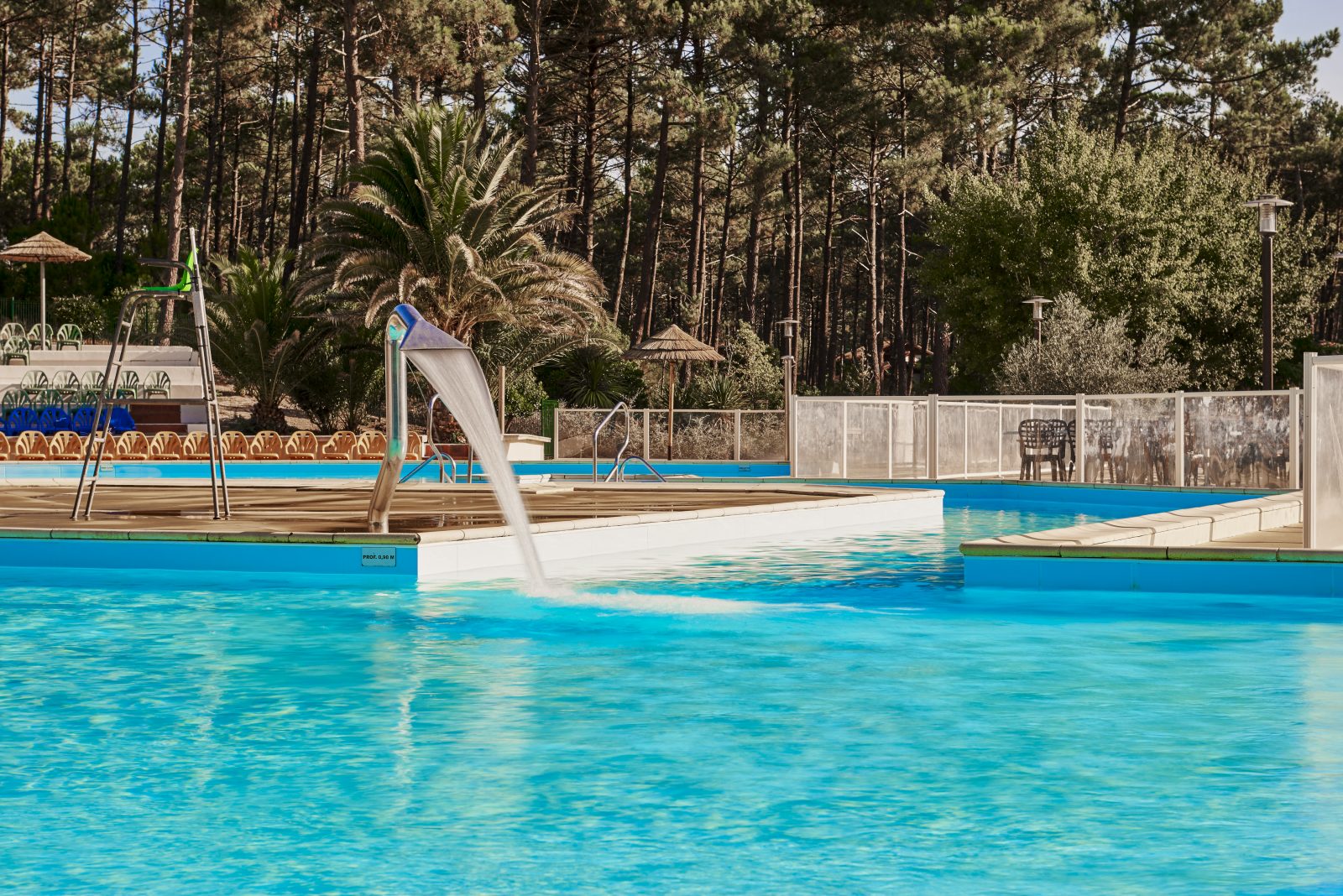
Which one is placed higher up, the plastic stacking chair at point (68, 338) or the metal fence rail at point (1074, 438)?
the plastic stacking chair at point (68, 338)

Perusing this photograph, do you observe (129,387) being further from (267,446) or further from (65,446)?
(65,446)

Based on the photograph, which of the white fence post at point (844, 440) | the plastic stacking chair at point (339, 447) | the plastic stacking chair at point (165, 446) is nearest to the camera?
the white fence post at point (844, 440)

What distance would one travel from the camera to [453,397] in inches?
444

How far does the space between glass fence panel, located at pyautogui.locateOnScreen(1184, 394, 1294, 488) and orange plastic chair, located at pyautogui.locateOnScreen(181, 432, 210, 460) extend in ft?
53.3

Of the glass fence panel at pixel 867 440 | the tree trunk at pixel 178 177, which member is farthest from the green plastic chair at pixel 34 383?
the glass fence panel at pixel 867 440

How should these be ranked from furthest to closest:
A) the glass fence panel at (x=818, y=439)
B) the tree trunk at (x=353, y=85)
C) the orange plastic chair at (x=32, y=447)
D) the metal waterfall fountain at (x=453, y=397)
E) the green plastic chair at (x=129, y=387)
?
the tree trunk at (x=353, y=85)
the green plastic chair at (x=129, y=387)
the glass fence panel at (x=818, y=439)
the orange plastic chair at (x=32, y=447)
the metal waterfall fountain at (x=453, y=397)

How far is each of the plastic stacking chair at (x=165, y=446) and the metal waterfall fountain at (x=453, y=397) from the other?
15290 millimetres

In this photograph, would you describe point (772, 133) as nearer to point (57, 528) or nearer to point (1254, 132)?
point (1254, 132)

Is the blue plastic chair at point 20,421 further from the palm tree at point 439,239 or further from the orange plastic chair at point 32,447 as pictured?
the palm tree at point 439,239

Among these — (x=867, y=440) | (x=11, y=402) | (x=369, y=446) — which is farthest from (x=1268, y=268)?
(x=11, y=402)

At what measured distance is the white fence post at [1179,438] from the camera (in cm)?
2048

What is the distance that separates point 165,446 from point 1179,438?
17.1m

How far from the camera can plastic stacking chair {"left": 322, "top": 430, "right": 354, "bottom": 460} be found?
88.3ft

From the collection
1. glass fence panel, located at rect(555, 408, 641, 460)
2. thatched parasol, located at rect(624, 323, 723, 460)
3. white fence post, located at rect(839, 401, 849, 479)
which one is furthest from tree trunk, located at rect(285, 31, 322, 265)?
white fence post, located at rect(839, 401, 849, 479)
